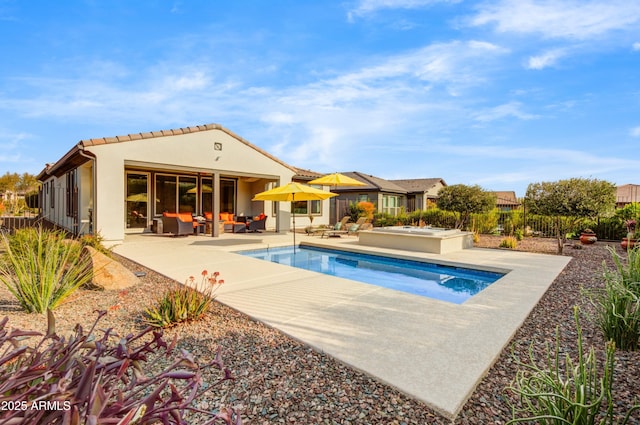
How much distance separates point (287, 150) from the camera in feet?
68.9

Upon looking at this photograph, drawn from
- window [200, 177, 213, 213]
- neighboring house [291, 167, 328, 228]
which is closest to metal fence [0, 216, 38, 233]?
window [200, 177, 213, 213]

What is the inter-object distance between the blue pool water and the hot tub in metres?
1.38

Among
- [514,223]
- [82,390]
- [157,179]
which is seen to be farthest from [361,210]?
[82,390]

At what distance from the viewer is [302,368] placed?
3.19 metres

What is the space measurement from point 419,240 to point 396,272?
2605mm

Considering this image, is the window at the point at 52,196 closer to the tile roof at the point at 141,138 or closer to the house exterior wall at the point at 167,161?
the tile roof at the point at 141,138

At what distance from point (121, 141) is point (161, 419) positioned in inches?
547

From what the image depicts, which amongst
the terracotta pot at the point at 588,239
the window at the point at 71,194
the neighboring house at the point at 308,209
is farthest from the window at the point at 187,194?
the terracotta pot at the point at 588,239

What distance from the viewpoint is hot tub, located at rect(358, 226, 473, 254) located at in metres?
11.0

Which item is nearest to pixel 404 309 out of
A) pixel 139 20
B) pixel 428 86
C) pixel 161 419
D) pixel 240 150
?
pixel 161 419

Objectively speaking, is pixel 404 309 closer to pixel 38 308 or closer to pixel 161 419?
pixel 161 419

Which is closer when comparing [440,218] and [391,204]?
[440,218]

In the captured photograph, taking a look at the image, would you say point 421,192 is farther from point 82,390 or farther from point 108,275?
point 82,390

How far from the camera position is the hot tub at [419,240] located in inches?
432
